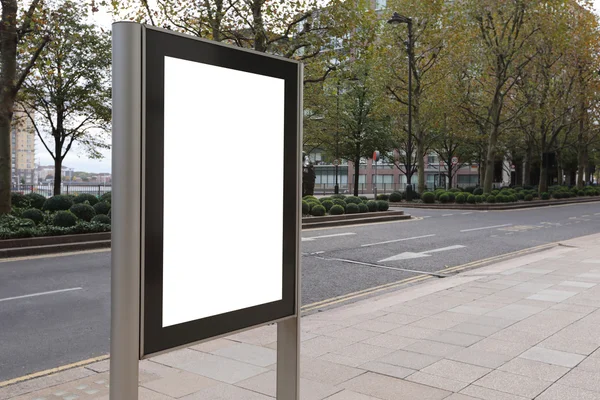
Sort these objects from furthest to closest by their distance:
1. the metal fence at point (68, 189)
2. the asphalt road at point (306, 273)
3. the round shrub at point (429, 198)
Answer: the round shrub at point (429, 198) → the metal fence at point (68, 189) → the asphalt road at point (306, 273)

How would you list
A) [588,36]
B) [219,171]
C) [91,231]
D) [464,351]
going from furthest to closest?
[588,36]
[91,231]
[464,351]
[219,171]

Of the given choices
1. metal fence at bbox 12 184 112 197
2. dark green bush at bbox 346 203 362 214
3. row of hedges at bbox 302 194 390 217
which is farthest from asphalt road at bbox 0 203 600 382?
metal fence at bbox 12 184 112 197

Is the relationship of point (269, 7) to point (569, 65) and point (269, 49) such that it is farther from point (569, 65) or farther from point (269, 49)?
point (569, 65)

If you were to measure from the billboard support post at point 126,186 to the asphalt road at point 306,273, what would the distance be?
385 centimetres

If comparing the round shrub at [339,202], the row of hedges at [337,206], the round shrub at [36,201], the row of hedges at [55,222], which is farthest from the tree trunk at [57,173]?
the round shrub at [339,202]

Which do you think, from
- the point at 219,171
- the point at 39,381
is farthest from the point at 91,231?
the point at 219,171

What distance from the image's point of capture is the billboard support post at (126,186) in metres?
2.07

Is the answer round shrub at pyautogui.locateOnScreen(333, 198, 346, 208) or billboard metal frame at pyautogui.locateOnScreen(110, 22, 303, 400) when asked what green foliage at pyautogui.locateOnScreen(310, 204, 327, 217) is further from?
billboard metal frame at pyautogui.locateOnScreen(110, 22, 303, 400)

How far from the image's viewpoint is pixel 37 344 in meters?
6.30

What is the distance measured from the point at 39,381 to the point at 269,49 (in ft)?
66.0

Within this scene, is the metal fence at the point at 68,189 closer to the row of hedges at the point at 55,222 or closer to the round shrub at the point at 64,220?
the row of hedges at the point at 55,222

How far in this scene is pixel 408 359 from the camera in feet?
17.5

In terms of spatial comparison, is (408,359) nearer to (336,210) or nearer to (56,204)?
(56,204)

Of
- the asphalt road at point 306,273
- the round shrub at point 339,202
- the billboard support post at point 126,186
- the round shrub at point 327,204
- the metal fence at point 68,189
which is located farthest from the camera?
the metal fence at point 68,189
